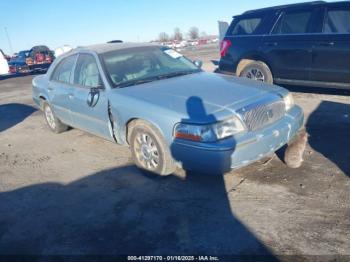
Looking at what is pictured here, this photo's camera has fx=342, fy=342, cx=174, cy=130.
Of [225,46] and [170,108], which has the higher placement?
[225,46]

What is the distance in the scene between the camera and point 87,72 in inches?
201

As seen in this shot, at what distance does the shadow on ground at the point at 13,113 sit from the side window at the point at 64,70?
272 centimetres

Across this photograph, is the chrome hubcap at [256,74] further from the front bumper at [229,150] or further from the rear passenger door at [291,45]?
the front bumper at [229,150]

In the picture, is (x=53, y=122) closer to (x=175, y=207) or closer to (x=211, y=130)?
(x=175, y=207)

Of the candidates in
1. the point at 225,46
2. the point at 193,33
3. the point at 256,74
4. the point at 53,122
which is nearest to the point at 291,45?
the point at 256,74

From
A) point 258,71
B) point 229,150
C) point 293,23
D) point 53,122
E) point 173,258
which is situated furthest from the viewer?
point 258,71

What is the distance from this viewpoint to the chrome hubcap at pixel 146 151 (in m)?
4.14

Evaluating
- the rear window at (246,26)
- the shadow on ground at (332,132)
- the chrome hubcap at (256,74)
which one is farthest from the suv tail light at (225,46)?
the shadow on ground at (332,132)

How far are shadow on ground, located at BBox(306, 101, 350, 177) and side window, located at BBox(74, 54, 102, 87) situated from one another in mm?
3245

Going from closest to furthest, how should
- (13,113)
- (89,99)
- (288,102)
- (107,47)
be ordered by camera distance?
(288,102), (89,99), (107,47), (13,113)

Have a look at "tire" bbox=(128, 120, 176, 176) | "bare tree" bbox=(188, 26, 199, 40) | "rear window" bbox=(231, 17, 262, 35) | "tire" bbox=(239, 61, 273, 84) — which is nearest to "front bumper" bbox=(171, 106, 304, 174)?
"tire" bbox=(128, 120, 176, 176)

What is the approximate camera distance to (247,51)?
808 centimetres

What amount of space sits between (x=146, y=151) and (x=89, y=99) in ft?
4.24

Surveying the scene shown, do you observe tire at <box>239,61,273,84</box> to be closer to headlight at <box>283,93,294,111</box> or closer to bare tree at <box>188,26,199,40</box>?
headlight at <box>283,93,294,111</box>
